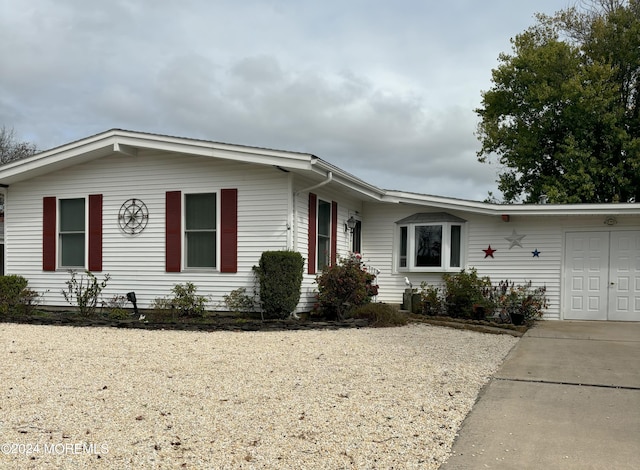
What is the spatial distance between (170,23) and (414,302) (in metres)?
7.53

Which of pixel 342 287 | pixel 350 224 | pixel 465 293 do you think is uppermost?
pixel 350 224

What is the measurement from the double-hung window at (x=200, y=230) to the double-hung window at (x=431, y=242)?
4437mm

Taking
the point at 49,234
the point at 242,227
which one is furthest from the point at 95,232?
the point at 242,227

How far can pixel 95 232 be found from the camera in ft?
39.0

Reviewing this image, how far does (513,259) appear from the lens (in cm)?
1243

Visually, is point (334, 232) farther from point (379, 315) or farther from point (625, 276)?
point (625, 276)

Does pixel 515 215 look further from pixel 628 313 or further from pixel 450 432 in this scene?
pixel 450 432

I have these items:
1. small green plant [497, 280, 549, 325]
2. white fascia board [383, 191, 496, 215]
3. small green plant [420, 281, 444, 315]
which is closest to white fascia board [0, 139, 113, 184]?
white fascia board [383, 191, 496, 215]

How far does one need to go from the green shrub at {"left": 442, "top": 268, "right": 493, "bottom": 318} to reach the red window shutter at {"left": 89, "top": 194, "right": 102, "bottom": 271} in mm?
7148

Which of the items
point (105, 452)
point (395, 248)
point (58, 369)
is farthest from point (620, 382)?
point (395, 248)

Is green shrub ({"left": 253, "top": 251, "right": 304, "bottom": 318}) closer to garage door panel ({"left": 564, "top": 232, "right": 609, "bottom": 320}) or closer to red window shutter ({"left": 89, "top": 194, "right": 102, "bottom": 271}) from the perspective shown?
red window shutter ({"left": 89, "top": 194, "right": 102, "bottom": 271})

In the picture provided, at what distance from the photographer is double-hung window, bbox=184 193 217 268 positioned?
11141mm

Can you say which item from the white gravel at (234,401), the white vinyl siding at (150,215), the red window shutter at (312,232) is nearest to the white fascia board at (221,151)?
the white vinyl siding at (150,215)

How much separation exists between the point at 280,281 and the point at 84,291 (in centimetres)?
440
